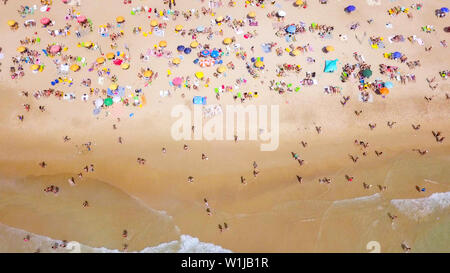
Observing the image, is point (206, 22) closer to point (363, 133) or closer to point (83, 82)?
point (83, 82)

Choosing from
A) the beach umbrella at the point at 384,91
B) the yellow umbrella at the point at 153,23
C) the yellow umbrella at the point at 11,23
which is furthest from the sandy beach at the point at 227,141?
the beach umbrella at the point at 384,91

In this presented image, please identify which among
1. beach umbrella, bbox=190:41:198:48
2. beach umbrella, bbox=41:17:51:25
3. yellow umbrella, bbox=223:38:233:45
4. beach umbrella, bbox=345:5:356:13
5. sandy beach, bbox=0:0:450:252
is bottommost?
sandy beach, bbox=0:0:450:252

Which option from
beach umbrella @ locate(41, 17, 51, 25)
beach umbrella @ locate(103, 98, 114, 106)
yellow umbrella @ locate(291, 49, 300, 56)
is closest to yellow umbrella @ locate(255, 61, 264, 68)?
yellow umbrella @ locate(291, 49, 300, 56)

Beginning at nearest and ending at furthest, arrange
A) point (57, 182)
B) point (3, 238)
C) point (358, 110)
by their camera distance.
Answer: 1. point (3, 238)
2. point (57, 182)
3. point (358, 110)

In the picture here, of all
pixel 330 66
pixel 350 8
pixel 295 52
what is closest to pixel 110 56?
pixel 295 52

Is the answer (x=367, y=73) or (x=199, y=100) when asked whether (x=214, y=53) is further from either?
(x=367, y=73)

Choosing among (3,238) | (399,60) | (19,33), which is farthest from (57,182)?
(399,60)

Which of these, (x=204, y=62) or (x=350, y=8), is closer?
(x=204, y=62)

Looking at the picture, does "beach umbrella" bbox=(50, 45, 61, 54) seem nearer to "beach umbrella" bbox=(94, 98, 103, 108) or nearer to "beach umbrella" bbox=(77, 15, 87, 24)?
"beach umbrella" bbox=(77, 15, 87, 24)
